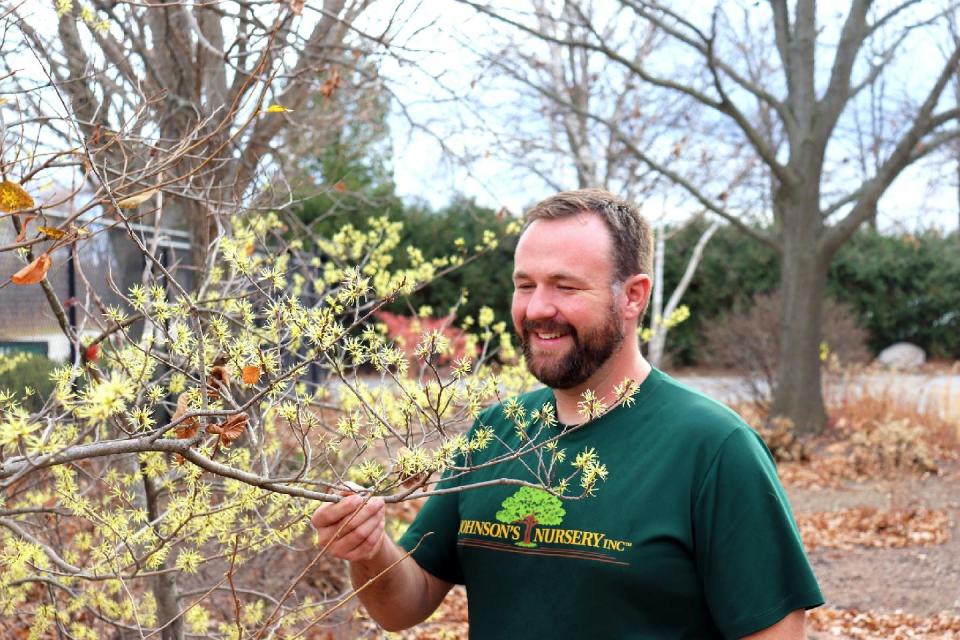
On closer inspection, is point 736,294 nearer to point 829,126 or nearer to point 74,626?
point 829,126

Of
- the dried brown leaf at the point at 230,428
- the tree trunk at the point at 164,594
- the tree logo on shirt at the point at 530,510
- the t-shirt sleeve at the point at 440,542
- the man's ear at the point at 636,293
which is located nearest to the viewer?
the dried brown leaf at the point at 230,428

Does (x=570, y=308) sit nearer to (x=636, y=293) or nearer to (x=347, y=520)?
(x=636, y=293)

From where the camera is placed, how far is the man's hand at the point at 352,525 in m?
1.90

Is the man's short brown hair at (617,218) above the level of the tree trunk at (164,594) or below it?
above

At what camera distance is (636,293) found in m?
2.32

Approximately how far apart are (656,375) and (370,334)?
0.88 metres

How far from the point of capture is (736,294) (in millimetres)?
19000

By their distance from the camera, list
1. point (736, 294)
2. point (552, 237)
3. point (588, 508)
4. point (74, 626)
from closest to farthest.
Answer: point (588, 508) → point (552, 237) → point (74, 626) → point (736, 294)

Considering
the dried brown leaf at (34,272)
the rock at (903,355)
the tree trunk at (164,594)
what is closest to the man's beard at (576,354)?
the dried brown leaf at (34,272)

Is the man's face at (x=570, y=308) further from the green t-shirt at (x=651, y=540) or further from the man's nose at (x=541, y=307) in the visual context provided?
the green t-shirt at (x=651, y=540)

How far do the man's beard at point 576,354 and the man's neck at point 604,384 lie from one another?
0.04 m

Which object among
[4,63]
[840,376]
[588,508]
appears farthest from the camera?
[840,376]

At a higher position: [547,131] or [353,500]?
[547,131]

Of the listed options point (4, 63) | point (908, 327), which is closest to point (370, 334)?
point (4, 63)
